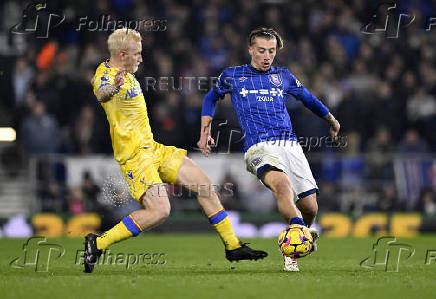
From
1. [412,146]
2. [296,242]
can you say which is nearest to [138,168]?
[296,242]

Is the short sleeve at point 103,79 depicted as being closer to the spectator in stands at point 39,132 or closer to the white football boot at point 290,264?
the white football boot at point 290,264

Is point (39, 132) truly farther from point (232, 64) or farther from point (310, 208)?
point (310, 208)

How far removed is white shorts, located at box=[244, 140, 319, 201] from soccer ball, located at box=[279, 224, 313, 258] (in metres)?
0.73

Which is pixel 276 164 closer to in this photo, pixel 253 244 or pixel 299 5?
pixel 253 244

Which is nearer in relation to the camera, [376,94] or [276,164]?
[276,164]

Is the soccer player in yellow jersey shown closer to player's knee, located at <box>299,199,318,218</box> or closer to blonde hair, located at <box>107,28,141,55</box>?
blonde hair, located at <box>107,28,141,55</box>

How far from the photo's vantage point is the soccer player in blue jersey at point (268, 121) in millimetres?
8492

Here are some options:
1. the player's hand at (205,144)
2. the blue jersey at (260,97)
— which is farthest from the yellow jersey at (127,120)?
the blue jersey at (260,97)

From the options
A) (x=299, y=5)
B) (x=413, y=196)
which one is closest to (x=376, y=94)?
(x=413, y=196)

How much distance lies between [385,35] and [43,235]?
29.8 feet

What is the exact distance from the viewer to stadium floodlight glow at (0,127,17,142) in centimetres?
1606

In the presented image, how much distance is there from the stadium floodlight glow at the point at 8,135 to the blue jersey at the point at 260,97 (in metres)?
7.96

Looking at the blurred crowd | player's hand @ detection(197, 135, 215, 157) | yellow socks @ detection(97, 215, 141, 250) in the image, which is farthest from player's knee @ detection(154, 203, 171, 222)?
the blurred crowd

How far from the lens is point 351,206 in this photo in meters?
15.8
